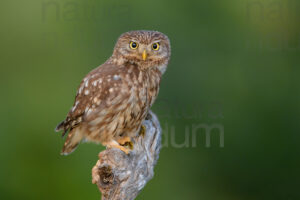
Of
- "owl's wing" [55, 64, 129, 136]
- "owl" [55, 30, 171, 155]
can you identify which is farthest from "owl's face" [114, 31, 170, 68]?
"owl's wing" [55, 64, 129, 136]

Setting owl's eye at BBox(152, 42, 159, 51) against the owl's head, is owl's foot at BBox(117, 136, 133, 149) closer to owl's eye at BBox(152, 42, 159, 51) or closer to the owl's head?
the owl's head

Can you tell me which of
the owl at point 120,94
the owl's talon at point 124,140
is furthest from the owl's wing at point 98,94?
the owl's talon at point 124,140

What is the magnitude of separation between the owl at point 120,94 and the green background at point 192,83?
84cm

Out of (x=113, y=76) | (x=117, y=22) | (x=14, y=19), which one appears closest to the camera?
(x=113, y=76)

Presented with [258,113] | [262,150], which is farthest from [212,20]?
[262,150]

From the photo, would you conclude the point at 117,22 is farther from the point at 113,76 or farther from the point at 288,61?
the point at 288,61

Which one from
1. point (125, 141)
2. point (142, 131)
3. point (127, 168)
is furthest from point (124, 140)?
Result: point (127, 168)

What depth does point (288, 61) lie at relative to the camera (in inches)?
212

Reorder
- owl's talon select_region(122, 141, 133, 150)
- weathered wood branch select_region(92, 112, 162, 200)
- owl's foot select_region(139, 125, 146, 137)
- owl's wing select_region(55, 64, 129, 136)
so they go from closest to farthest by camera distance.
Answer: weathered wood branch select_region(92, 112, 162, 200)
owl's wing select_region(55, 64, 129, 136)
owl's talon select_region(122, 141, 133, 150)
owl's foot select_region(139, 125, 146, 137)

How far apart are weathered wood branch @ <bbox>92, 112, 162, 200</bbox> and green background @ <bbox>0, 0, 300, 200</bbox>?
92 cm

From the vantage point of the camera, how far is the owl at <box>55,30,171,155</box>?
12.8 ft

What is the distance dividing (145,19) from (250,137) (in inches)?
59.8

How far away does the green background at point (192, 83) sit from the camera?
509 centimetres

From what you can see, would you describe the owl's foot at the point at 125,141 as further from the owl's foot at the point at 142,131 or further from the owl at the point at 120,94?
the owl's foot at the point at 142,131
